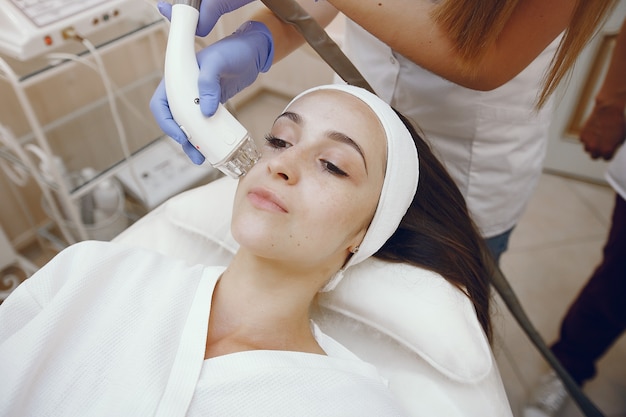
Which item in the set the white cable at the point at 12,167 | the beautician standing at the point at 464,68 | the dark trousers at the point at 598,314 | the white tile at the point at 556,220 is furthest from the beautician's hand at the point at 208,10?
the white tile at the point at 556,220

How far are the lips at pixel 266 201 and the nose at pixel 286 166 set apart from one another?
0.04 m

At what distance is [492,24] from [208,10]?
0.48 metres

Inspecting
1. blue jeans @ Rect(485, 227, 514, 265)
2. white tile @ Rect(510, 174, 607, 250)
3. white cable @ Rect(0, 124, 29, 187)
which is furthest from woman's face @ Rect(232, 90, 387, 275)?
white tile @ Rect(510, 174, 607, 250)

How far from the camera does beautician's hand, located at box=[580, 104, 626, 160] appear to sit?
131 centimetres

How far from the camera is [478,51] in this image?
2.58 ft

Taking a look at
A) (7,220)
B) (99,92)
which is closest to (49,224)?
(7,220)

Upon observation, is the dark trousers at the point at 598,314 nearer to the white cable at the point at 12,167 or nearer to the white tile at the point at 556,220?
the white tile at the point at 556,220

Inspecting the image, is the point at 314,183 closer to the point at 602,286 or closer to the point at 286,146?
the point at 286,146

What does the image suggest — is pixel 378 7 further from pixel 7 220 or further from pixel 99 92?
pixel 7 220

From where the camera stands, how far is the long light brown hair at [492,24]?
735mm

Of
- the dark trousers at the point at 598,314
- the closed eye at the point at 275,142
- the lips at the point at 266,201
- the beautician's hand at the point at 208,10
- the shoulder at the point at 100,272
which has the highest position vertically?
the beautician's hand at the point at 208,10

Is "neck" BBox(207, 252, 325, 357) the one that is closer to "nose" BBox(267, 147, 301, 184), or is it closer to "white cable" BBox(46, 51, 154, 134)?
"nose" BBox(267, 147, 301, 184)

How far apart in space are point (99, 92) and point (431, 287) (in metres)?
1.70

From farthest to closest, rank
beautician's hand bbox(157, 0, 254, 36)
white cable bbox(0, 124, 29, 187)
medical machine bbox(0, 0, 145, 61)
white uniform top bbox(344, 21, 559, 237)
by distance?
white cable bbox(0, 124, 29, 187) → medical machine bbox(0, 0, 145, 61) → white uniform top bbox(344, 21, 559, 237) → beautician's hand bbox(157, 0, 254, 36)
